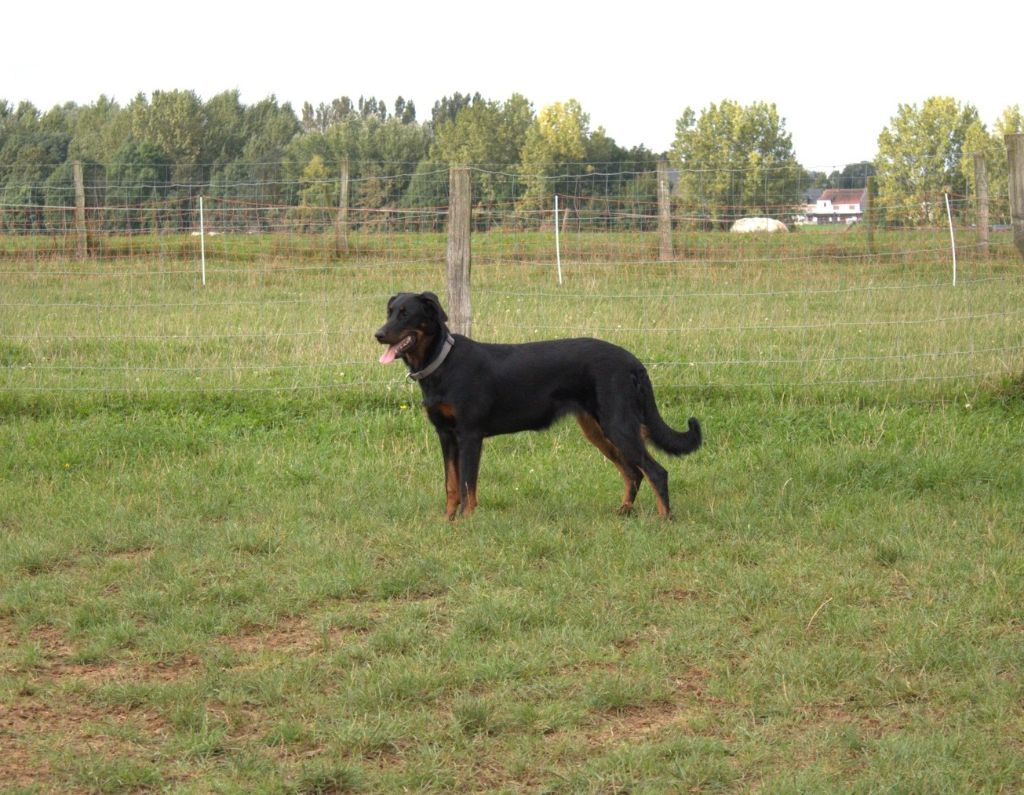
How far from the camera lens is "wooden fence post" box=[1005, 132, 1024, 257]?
8258mm

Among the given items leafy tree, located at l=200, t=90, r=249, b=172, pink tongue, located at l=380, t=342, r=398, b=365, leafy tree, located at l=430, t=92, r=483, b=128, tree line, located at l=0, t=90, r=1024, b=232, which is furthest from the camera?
leafy tree, located at l=430, t=92, r=483, b=128

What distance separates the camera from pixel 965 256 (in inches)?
552

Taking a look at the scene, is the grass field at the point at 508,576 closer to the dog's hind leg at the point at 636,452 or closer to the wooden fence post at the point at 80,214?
the dog's hind leg at the point at 636,452

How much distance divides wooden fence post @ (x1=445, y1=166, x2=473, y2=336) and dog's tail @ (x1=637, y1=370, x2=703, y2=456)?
7.75 ft

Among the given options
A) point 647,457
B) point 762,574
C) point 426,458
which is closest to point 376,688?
point 762,574

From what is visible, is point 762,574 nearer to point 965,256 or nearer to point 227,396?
point 227,396

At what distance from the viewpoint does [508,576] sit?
203 inches

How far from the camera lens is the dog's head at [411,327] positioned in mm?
6055

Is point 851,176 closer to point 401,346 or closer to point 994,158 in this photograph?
point 401,346

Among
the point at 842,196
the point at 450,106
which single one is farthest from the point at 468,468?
the point at 450,106

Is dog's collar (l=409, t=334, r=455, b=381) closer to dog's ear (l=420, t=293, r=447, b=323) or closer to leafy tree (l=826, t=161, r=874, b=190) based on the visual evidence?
dog's ear (l=420, t=293, r=447, b=323)

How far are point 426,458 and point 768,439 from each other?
88.4 inches

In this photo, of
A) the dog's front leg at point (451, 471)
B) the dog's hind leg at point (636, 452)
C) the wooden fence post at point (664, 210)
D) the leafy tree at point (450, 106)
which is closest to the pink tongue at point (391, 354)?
the dog's front leg at point (451, 471)

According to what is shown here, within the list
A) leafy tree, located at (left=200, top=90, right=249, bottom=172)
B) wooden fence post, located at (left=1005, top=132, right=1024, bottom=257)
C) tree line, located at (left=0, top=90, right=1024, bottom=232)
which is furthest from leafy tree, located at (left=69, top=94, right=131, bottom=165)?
wooden fence post, located at (left=1005, top=132, right=1024, bottom=257)
